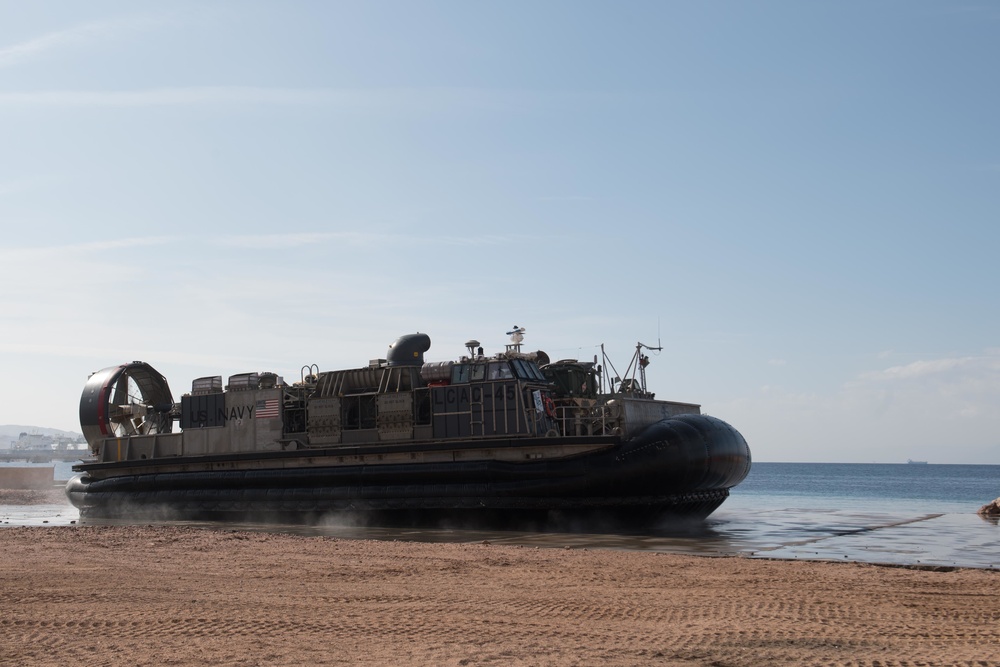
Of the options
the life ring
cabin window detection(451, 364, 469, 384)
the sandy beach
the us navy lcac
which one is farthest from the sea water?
cabin window detection(451, 364, 469, 384)

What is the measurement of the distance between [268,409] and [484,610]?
14.5 m

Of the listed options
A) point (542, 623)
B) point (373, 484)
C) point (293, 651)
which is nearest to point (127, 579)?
point (293, 651)

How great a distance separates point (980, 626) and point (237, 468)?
1712cm

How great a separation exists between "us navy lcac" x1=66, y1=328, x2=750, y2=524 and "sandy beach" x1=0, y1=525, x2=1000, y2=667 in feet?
16.4

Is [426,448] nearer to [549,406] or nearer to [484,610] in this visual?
[549,406]

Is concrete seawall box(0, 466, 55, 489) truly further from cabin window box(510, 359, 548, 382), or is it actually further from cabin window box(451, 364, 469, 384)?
cabin window box(510, 359, 548, 382)

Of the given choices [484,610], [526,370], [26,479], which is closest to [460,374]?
[526,370]

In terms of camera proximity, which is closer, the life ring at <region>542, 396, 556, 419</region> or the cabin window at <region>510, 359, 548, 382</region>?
the cabin window at <region>510, 359, 548, 382</region>

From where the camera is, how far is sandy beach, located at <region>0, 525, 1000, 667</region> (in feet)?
19.5

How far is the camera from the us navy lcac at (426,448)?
16.9m

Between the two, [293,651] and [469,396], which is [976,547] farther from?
[293,651]

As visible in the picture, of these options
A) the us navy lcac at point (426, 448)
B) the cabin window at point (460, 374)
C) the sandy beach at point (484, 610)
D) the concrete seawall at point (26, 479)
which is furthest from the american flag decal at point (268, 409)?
the concrete seawall at point (26, 479)

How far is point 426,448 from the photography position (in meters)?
18.4

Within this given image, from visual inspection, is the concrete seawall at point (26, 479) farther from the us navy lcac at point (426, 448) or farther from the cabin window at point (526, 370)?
the cabin window at point (526, 370)
